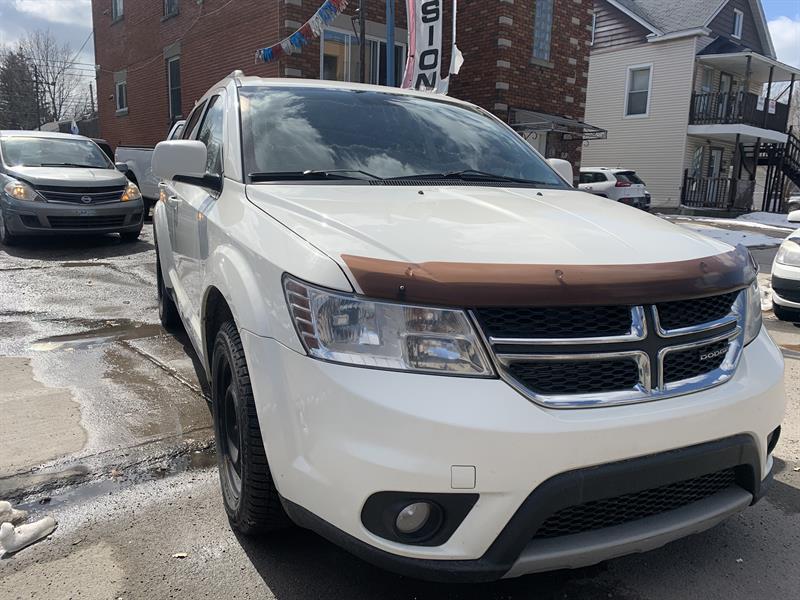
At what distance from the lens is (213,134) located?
3.54 metres

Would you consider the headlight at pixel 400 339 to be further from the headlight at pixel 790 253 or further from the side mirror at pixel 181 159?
the headlight at pixel 790 253

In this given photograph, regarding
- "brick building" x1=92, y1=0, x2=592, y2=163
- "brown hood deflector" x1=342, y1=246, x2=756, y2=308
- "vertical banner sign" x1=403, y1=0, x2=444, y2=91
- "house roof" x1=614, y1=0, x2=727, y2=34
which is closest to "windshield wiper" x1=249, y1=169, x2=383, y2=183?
"brown hood deflector" x1=342, y1=246, x2=756, y2=308

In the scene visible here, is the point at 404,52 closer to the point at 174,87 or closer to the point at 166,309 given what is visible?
the point at 174,87

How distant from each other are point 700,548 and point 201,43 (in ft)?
52.1

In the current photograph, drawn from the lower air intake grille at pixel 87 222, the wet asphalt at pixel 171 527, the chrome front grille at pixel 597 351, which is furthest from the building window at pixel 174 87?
the chrome front grille at pixel 597 351

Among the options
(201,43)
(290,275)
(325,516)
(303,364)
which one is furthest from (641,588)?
(201,43)

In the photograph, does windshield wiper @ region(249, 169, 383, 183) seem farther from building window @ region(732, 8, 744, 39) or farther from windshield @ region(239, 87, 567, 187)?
building window @ region(732, 8, 744, 39)

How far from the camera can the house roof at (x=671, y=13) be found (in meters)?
22.8

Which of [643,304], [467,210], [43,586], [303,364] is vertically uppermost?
[467,210]

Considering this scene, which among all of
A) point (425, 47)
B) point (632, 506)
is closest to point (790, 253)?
point (632, 506)

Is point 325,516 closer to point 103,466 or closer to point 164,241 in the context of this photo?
point 103,466

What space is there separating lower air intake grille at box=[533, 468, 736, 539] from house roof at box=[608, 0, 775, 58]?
2394 cm

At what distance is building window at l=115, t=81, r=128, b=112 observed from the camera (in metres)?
20.3

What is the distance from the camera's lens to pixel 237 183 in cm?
272
